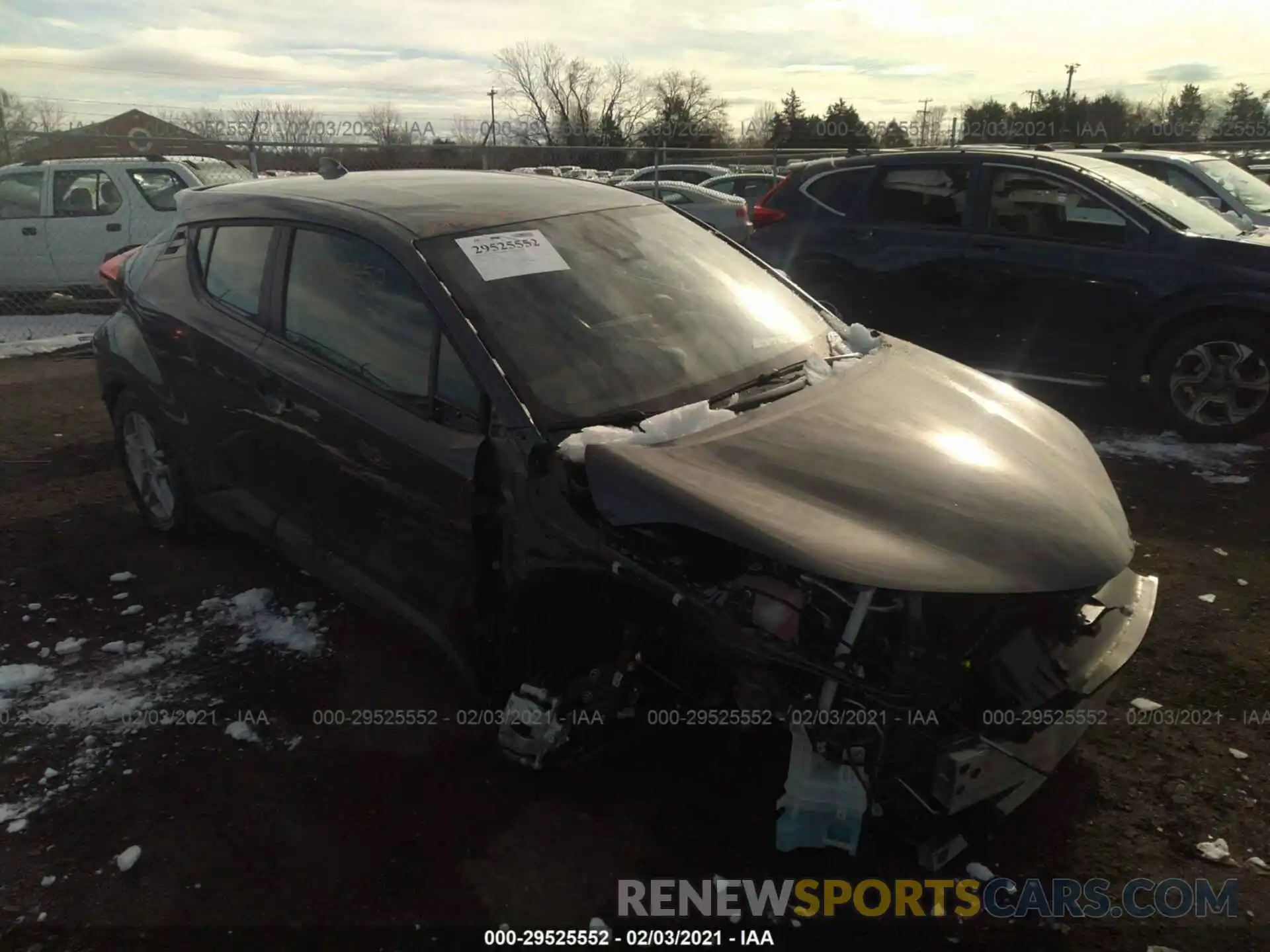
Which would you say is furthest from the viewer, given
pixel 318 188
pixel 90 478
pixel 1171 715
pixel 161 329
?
pixel 90 478

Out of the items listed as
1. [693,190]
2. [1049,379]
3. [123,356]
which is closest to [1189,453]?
[1049,379]

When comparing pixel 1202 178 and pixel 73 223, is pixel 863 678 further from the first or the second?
pixel 73 223

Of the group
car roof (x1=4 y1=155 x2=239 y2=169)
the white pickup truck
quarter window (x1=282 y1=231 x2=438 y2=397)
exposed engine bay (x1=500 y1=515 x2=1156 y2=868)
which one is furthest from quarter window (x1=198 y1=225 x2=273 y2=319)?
car roof (x1=4 y1=155 x2=239 y2=169)

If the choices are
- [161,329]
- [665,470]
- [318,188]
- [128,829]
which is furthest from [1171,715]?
[161,329]

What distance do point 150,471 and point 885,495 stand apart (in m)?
3.77

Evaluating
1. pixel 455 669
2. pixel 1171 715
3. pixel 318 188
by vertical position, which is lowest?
pixel 1171 715

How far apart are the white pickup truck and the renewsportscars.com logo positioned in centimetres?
1034

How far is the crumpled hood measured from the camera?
2.17 metres

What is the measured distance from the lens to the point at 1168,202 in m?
6.29

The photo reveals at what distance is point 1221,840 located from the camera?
2.57 m

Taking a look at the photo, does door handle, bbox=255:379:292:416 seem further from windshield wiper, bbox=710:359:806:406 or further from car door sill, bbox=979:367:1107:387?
car door sill, bbox=979:367:1107:387

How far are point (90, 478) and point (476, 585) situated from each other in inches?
157

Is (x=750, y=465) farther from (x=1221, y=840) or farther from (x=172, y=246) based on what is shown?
(x=172, y=246)

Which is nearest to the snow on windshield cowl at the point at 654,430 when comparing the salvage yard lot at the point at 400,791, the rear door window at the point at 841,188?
the salvage yard lot at the point at 400,791
